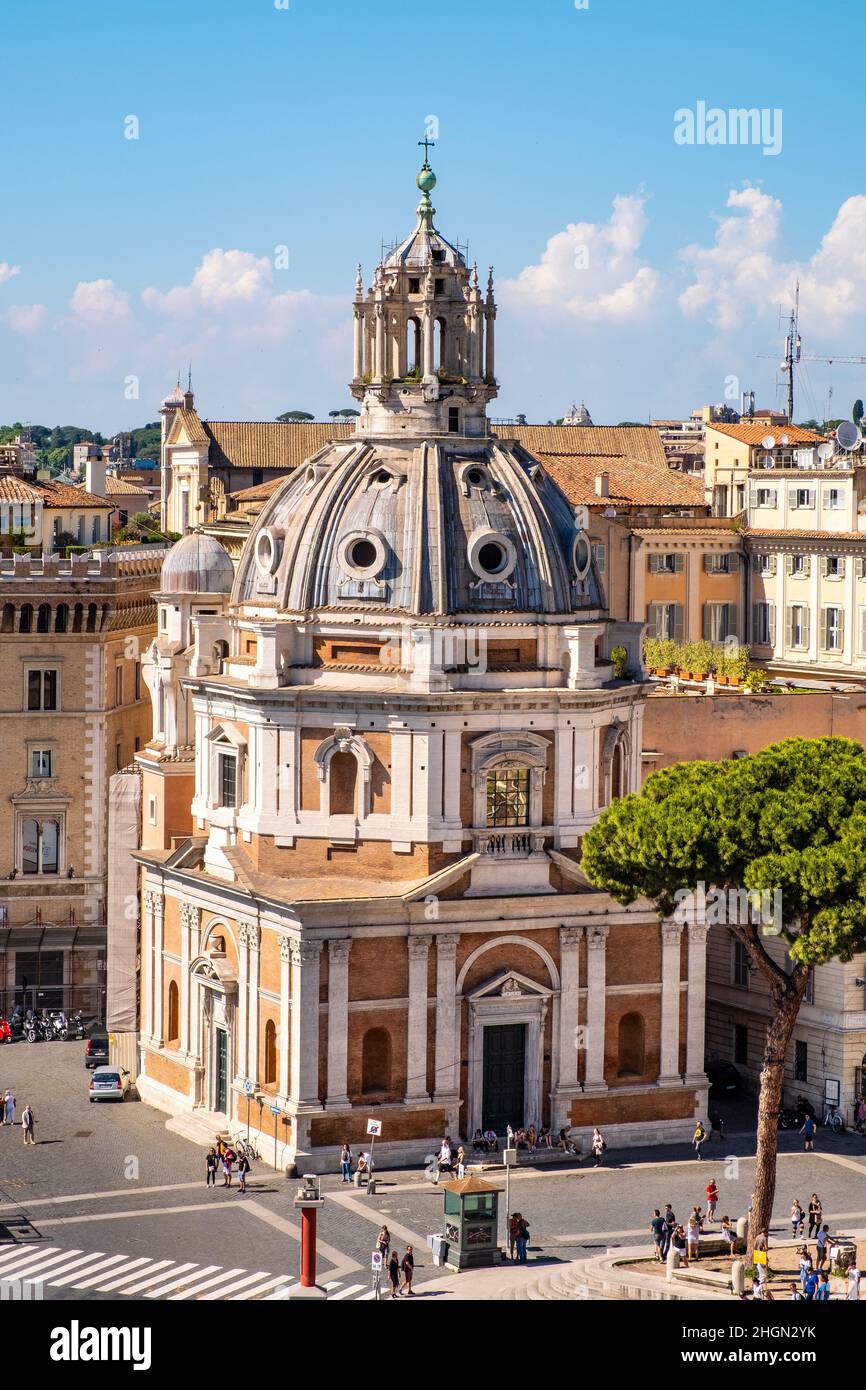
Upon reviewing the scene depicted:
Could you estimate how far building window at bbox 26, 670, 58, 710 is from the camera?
79438 mm

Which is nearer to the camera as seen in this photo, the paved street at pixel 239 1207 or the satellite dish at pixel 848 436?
the paved street at pixel 239 1207

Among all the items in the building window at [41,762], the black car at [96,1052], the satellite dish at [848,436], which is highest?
the satellite dish at [848,436]

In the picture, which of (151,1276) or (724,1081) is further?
(724,1081)

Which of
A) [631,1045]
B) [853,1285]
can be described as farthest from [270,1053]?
[853,1285]

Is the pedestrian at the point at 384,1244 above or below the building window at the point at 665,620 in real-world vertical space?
below

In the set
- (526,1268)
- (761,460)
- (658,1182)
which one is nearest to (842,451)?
(761,460)

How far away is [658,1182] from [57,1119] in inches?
627

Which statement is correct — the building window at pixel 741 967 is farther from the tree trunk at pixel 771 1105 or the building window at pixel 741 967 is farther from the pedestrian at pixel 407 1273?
the pedestrian at pixel 407 1273

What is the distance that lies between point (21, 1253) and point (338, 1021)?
33.8ft

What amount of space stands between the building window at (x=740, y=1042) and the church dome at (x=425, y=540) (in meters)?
12.9

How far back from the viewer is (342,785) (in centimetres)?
6256

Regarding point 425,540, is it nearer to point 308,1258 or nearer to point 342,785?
point 342,785

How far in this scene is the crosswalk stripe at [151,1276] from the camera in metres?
50.5

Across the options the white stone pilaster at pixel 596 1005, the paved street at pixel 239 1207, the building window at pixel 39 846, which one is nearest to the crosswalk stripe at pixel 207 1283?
the paved street at pixel 239 1207
